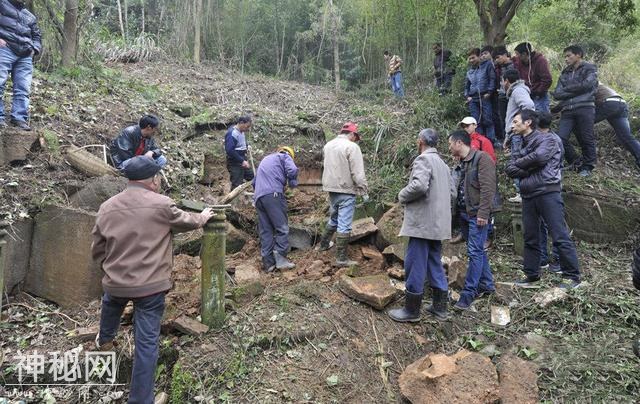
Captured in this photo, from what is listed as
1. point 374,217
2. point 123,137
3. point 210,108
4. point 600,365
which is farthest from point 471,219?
point 210,108

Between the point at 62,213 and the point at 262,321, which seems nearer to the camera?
the point at 262,321

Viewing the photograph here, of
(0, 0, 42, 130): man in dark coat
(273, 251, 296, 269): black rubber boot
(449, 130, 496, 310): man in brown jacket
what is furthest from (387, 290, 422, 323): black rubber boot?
(0, 0, 42, 130): man in dark coat

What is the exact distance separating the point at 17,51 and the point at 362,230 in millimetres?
4779

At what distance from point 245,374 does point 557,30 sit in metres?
12.9

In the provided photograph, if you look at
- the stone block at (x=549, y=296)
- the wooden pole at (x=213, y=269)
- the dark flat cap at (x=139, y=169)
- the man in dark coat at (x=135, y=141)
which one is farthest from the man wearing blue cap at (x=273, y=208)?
the stone block at (x=549, y=296)

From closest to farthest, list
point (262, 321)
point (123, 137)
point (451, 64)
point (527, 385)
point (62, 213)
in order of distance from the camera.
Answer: point (527, 385) < point (262, 321) < point (62, 213) < point (123, 137) < point (451, 64)

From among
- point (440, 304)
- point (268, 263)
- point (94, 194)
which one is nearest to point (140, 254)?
point (268, 263)

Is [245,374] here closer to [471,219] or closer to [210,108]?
[471,219]

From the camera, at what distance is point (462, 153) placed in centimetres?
429

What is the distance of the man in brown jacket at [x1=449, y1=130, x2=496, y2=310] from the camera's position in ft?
13.4

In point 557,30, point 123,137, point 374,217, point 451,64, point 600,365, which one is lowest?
point 600,365

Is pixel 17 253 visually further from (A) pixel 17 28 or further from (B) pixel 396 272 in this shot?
(B) pixel 396 272

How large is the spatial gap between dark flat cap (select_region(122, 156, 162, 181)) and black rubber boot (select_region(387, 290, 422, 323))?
95.2 inches

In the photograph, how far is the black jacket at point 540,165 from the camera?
4234mm
